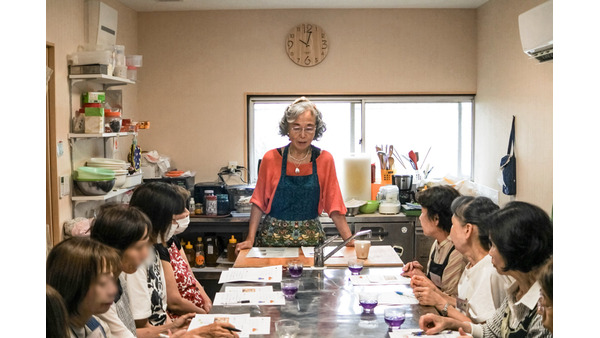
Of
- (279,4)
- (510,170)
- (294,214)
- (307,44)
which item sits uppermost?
(279,4)

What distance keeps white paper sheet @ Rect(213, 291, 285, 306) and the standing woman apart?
887mm

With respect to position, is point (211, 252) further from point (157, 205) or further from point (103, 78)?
point (157, 205)

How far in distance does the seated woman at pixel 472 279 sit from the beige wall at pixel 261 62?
2797 mm

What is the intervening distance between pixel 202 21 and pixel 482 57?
7.66 feet

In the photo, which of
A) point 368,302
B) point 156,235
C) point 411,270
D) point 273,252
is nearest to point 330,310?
point 368,302

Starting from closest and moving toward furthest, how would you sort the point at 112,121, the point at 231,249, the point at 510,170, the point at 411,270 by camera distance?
the point at 411,270
the point at 112,121
the point at 510,170
the point at 231,249

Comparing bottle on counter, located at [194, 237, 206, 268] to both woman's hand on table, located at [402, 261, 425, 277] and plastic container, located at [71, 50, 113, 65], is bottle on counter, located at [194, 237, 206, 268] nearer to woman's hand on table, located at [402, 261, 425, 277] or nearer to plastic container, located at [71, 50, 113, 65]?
plastic container, located at [71, 50, 113, 65]

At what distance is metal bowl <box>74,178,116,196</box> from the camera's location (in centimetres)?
377

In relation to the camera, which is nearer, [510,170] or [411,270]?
[411,270]

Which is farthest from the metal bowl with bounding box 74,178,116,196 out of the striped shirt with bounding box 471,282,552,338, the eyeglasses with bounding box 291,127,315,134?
the striped shirt with bounding box 471,282,552,338

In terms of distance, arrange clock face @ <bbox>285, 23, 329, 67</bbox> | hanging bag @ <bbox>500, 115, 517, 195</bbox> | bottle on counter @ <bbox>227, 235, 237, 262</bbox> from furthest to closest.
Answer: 1. clock face @ <bbox>285, 23, 329, 67</bbox>
2. bottle on counter @ <bbox>227, 235, 237, 262</bbox>
3. hanging bag @ <bbox>500, 115, 517, 195</bbox>

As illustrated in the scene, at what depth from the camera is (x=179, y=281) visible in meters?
2.75

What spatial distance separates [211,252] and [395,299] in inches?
100
